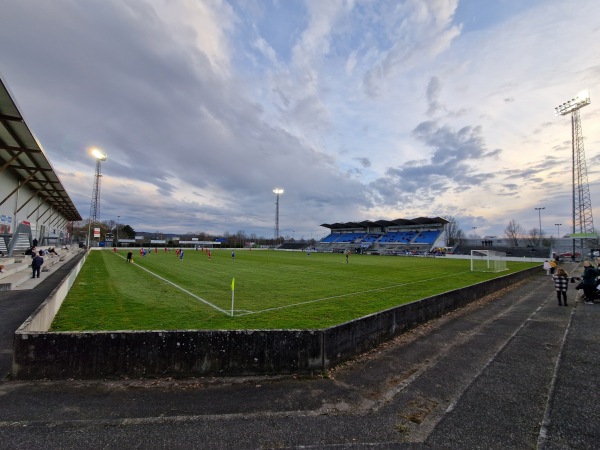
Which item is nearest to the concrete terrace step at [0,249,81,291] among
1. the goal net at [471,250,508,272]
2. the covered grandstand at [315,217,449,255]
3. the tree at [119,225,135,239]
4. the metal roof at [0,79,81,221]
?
the metal roof at [0,79,81,221]

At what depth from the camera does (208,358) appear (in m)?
5.58

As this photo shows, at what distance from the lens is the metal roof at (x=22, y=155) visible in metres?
15.3

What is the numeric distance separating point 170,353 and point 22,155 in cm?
2691

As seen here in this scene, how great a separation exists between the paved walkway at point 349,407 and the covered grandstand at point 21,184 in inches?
564

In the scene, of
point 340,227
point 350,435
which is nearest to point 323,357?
point 350,435

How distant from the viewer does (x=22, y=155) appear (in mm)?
22875

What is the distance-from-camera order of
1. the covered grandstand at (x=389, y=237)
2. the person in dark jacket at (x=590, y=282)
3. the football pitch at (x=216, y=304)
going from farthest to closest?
the covered grandstand at (x=389, y=237)
the person in dark jacket at (x=590, y=282)
the football pitch at (x=216, y=304)

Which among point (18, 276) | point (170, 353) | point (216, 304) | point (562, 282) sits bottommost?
point (216, 304)

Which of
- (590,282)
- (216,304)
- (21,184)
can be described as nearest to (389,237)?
(590,282)

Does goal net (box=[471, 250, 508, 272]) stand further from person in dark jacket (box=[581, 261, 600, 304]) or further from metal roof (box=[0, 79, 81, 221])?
metal roof (box=[0, 79, 81, 221])

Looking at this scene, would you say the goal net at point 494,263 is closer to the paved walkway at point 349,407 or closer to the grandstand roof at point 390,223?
the paved walkway at point 349,407

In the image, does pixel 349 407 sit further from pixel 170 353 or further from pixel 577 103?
pixel 577 103

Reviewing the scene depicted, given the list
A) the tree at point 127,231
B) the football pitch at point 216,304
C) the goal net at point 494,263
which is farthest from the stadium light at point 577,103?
the tree at point 127,231

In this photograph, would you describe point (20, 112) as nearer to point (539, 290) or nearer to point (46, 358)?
point (46, 358)
